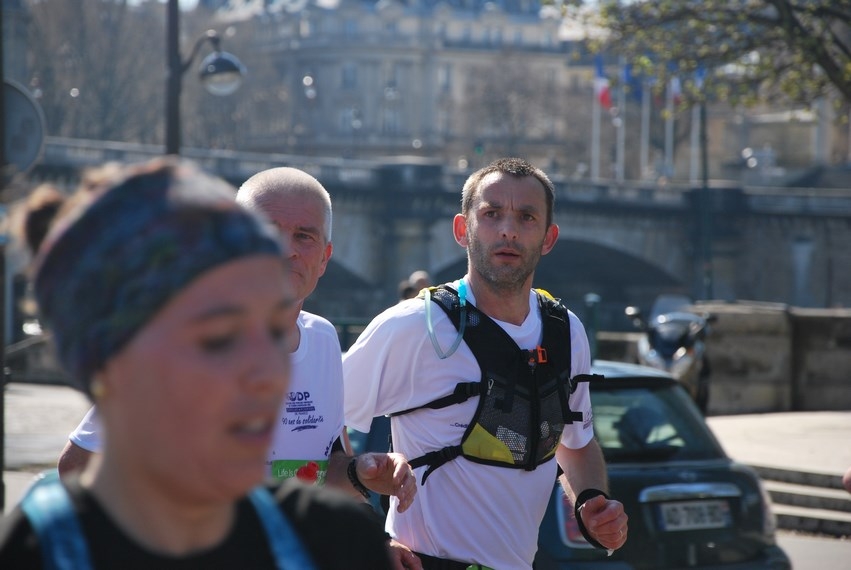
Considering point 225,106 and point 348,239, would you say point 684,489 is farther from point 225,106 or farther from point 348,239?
point 225,106

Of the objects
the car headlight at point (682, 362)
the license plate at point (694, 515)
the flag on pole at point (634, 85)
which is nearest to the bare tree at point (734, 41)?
the flag on pole at point (634, 85)

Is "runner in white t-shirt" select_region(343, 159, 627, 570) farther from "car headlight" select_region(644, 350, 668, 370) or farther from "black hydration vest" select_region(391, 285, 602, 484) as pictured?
"car headlight" select_region(644, 350, 668, 370)

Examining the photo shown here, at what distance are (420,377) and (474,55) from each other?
367 feet

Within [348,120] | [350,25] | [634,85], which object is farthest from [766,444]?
[350,25]

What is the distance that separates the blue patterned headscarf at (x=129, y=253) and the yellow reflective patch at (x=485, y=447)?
210cm

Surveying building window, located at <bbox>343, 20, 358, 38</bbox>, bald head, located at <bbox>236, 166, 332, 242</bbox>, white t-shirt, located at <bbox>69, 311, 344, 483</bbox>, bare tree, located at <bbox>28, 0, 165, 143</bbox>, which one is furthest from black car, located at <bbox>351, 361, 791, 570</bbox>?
building window, located at <bbox>343, 20, 358, 38</bbox>

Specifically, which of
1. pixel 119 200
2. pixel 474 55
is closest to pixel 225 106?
pixel 474 55

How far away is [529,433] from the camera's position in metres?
3.74

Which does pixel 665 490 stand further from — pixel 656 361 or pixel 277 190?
pixel 656 361

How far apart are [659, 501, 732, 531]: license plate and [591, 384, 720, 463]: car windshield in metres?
0.29

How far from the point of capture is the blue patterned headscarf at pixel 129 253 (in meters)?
1.61

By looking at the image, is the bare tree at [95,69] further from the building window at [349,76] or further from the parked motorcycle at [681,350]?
the building window at [349,76]

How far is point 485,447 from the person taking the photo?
3734 mm

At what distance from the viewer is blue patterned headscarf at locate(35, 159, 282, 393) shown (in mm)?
1607
